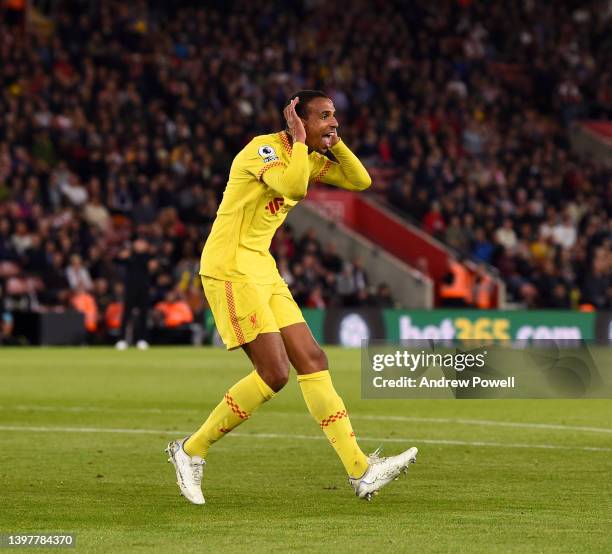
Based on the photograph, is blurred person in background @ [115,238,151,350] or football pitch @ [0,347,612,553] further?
blurred person in background @ [115,238,151,350]

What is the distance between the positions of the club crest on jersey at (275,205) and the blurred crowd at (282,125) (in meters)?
18.0

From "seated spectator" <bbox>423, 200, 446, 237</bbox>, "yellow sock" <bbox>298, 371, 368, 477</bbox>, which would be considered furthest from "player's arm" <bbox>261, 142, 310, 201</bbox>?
"seated spectator" <bbox>423, 200, 446, 237</bbox>

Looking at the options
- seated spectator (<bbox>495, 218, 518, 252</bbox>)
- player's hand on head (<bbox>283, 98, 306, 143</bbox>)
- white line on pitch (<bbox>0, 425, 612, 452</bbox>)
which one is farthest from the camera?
seated spectator (<bbox>495, 218, 518, 252</bbox>)

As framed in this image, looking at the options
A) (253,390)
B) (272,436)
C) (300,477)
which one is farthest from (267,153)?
(272,436)

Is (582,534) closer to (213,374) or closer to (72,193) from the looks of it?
(213,374)

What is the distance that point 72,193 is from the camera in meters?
27.8

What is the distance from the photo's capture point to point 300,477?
892cm

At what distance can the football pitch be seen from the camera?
664 cm

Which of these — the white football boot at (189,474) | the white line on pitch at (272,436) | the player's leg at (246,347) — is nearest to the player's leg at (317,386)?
the player's leg at (246,347)

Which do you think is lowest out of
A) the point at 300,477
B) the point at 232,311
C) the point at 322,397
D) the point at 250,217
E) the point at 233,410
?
the point at 300,477

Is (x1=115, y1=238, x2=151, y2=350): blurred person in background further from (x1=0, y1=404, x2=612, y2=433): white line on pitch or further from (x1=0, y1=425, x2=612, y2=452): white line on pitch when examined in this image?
(x1=0, y1=425, x2=612, y2=452): white line on pitch

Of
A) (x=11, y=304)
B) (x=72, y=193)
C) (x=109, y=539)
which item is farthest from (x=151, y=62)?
(x=109, y=539)

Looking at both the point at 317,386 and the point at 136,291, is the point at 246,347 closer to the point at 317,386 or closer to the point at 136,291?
the point at 317,386

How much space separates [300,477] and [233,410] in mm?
989
